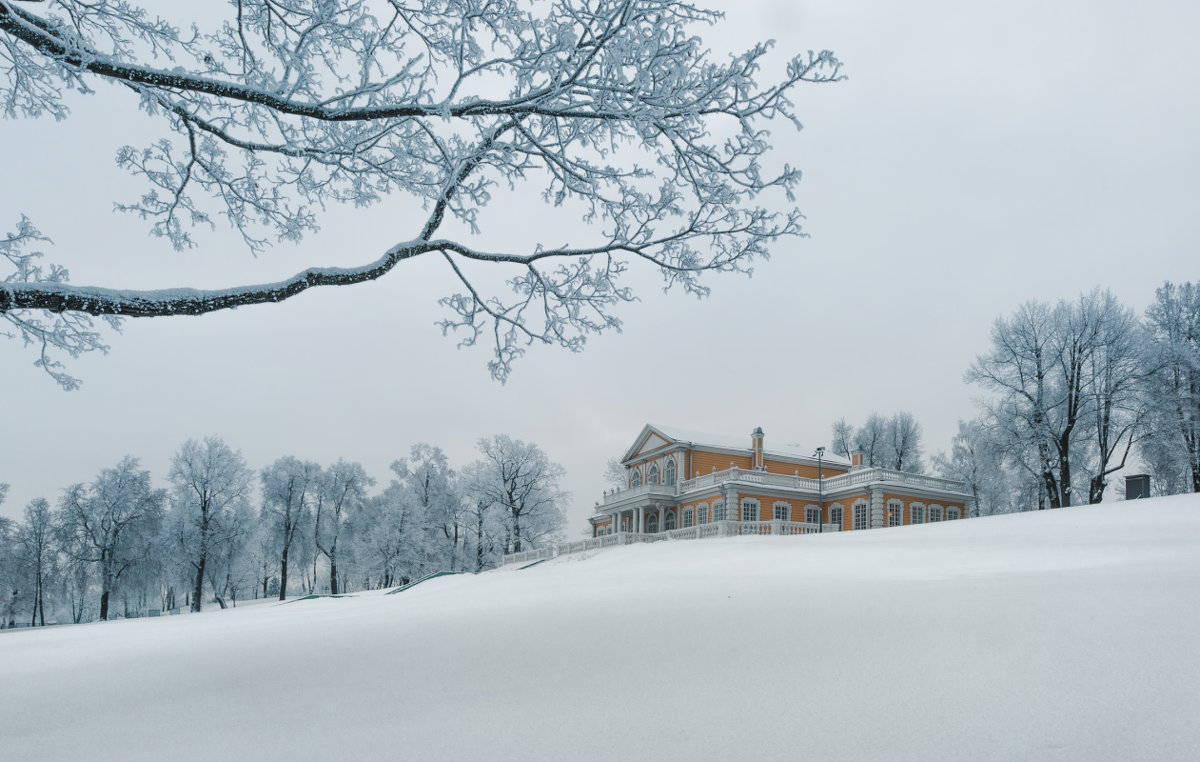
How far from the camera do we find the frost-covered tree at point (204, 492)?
38.9 m

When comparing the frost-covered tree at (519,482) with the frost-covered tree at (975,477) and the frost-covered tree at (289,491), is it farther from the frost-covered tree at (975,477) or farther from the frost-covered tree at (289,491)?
the frost-covered tree at (975,477)

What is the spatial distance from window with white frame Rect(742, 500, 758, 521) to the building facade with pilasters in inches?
2.0

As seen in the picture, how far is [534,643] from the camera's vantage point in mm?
4645

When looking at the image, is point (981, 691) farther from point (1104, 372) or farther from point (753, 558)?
point (1104, 372)

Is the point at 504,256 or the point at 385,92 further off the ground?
the point at 385,92

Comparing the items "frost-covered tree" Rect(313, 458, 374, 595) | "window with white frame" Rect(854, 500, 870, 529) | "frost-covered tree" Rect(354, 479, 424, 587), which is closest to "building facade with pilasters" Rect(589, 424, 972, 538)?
"window with white frame" Rect(854, 500, 870, 529)

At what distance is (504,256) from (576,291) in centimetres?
88

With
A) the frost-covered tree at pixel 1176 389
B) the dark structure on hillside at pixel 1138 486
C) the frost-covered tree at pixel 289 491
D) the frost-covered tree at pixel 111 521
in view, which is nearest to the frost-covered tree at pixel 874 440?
the frost-covered tree at pixel 1176 389

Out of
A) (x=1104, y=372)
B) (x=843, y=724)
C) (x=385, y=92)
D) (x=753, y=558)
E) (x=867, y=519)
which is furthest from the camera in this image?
(x=867, y=519)

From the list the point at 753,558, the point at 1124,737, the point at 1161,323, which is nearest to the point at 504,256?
the point at 1124,737

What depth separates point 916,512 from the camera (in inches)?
1403

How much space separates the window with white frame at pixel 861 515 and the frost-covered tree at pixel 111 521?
1489 inches

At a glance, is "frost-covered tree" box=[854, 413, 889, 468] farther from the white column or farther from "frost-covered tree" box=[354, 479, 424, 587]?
"frost-covered tree" box=[354, 479, 424, 587]

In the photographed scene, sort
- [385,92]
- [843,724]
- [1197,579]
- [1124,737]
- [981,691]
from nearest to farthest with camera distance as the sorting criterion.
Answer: [1124,737]
[843,724]
[981,691]
[1197,579]
[385,92]
